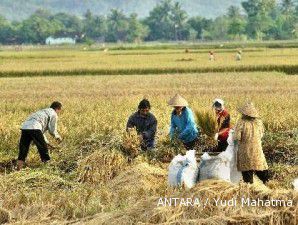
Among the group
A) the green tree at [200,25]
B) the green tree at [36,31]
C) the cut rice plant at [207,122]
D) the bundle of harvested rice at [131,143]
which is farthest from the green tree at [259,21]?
the bundle of harvested rice at [131,143]

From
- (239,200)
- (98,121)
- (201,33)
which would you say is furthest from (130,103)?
(201,33)

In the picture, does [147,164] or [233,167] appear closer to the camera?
[233,167]

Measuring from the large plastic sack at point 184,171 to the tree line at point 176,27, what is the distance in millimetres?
133467

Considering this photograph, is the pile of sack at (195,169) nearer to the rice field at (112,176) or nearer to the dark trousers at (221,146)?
the rice field at (112,176)

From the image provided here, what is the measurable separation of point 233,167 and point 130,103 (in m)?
9.31

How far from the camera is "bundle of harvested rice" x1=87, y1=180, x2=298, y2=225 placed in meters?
5.73

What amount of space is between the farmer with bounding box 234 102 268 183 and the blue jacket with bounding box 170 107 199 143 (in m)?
1.62

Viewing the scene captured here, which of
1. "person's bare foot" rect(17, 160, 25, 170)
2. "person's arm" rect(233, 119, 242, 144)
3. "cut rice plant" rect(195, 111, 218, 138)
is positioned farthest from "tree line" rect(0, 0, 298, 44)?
"person's arm" rect(233, 119, 242, 144)

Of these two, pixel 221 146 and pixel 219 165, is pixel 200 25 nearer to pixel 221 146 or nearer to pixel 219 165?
pixel 221 146

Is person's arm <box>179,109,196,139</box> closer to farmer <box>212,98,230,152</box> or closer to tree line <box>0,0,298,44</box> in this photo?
farmer <box>212,98,230,152</box>

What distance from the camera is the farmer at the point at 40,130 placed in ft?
33.6

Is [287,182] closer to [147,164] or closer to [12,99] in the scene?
[147,164]

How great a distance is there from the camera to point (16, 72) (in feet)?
112

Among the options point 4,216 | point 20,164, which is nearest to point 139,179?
point 4,216
